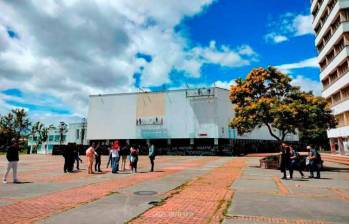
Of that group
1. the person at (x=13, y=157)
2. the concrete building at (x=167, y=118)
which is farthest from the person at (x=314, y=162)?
the concrete building at (x=167, y=118)

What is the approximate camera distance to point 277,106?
20016mm

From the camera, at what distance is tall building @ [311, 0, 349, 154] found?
33.9 m

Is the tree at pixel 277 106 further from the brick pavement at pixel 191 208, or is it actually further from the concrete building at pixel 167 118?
the concrete building at pixel 167 118

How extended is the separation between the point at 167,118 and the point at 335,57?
27.8 meters

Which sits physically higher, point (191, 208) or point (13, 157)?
point (13, 157)

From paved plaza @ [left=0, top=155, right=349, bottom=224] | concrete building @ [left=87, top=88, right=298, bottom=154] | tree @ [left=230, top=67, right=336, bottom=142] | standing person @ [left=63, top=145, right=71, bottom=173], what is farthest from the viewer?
concrete building @ [left=87, top=88, right=298, bottom=154]

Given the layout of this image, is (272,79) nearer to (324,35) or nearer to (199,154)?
(324,35)

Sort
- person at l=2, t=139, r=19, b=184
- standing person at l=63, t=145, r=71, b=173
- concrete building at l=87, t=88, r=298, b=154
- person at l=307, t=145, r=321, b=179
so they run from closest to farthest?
person at l=2, t=139, r=19, b=184, person at l=307, t=145, r=321, b=179, standing person at l=63, t=145, r=71, b=173, concrete building at l=87, t=88, r=298, b=154

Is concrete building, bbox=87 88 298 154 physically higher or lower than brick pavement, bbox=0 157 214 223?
higher

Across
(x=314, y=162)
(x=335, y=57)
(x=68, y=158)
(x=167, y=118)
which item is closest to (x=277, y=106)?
(x=314, y=162)

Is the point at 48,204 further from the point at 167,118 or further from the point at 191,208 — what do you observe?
the point at 167,118

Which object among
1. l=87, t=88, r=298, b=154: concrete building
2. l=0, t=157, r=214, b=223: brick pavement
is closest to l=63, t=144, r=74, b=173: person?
l=0, t=157, r=214, b=223: brick pavement

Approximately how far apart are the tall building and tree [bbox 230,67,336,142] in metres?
16.1

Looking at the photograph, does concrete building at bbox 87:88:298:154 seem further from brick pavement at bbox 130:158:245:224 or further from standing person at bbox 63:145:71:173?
brick pavement at bbox 130:158:245:224
